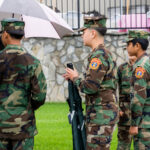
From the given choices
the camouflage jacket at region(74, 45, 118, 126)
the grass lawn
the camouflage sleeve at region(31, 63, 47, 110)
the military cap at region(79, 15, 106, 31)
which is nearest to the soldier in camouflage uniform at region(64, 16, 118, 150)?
the camouflage jacket at region(74, 45, 118, 126)

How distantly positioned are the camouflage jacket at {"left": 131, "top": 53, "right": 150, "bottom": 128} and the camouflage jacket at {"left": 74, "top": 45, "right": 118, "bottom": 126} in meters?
0.27

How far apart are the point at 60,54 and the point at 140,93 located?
924 centimetres

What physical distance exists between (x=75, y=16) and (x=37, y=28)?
774cm

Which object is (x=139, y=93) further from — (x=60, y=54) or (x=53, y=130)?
(x=60, y=54)

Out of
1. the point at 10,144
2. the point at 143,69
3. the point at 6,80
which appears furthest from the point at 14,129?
the point at 143,69

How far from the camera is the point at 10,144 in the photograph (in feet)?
13.2

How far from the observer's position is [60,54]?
1373cm

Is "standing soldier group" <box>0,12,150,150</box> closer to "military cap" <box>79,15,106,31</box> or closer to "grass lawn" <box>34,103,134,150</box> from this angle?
"military cap" <box>79,15,106,31</box>

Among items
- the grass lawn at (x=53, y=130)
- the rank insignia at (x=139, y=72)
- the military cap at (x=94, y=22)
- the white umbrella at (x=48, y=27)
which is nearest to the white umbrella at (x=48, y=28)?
the white umbrella at (x=48, y=27)

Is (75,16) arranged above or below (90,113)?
above

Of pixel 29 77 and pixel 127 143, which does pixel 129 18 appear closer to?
pixel 127 143

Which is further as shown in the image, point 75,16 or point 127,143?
point 75,16

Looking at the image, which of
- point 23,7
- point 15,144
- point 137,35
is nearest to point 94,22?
point 137,35

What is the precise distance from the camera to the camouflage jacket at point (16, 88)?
3.95m
